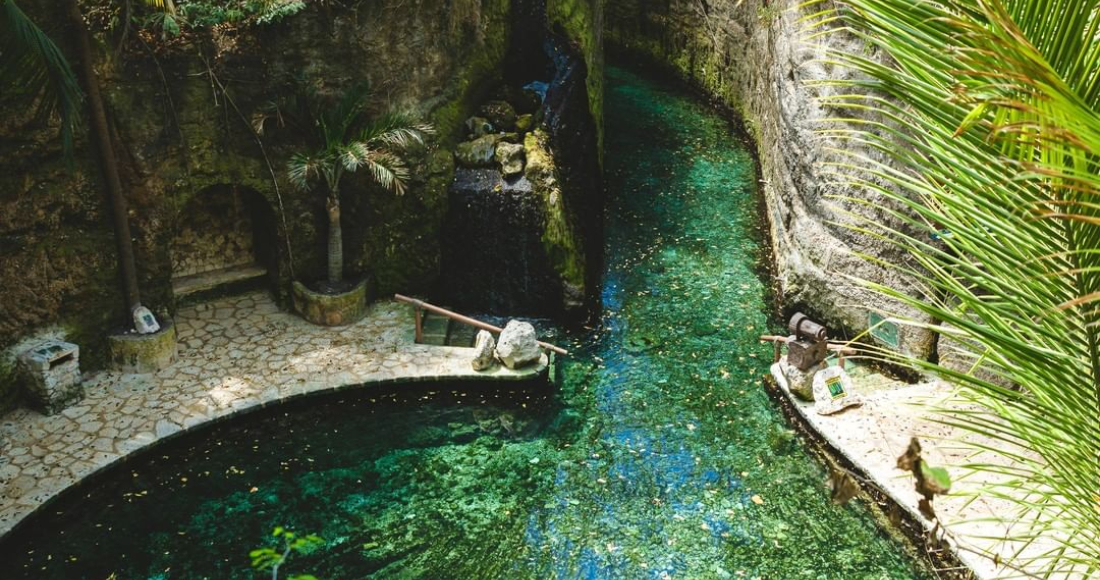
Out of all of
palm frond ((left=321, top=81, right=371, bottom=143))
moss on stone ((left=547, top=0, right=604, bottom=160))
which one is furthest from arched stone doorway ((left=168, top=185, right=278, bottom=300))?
moss on stone ((left=547, top=0, right=604, bottom=160))

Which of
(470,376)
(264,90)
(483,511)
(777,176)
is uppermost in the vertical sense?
(264,90)

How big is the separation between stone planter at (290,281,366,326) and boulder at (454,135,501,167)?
257 cm

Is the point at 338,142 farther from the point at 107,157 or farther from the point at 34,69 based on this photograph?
the point at 34,69

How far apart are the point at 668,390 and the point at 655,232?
4.79m

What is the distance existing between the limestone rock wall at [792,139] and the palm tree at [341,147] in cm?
562

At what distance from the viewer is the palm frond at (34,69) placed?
891cm

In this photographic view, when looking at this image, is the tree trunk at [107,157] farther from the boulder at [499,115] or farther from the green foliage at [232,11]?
the boulder at [499,115]

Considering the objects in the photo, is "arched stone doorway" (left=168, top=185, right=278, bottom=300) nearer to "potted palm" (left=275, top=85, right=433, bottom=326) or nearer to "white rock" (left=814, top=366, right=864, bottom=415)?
"potted palm" (left=275, top=85, right=433, bottom=326)

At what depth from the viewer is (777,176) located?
618 inches

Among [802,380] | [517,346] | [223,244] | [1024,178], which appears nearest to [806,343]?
[802,380]

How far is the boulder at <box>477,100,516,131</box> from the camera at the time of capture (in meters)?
14.2

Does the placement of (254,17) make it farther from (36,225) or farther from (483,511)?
(483,511)

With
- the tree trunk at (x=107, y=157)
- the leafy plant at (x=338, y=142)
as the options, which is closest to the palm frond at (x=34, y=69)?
the tree trunk at (x=107, y=157)

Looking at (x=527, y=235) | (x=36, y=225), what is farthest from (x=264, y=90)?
(x=527, y=235)
